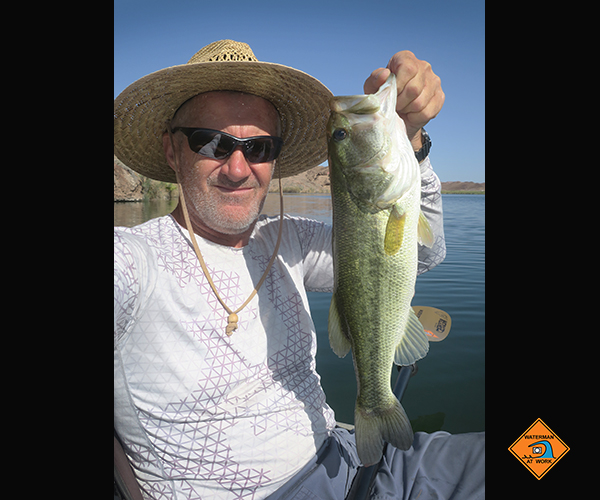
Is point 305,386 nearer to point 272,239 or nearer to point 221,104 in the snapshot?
point 272,239

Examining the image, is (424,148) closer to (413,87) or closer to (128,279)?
(413,87)

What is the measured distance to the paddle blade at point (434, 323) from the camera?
3023 mm

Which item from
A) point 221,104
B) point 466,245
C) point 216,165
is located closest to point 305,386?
point 216,165

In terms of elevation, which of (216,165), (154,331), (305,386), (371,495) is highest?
(216,165)

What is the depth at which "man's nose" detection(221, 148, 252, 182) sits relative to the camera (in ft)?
7.50

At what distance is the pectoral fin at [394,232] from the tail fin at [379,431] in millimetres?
775

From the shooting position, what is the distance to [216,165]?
2.30m

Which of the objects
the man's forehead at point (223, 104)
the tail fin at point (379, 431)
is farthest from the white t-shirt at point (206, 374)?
the man's forehead at point (223, 104)

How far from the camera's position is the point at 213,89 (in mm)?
2434

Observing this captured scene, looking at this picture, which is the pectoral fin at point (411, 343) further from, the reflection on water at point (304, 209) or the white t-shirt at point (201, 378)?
the reflection on water at point (304, 209)

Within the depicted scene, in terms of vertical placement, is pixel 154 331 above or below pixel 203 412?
above

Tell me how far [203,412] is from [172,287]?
643 mm
